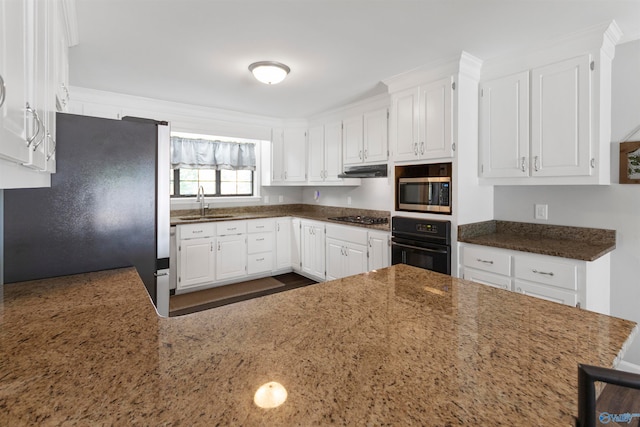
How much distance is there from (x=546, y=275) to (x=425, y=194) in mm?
1142

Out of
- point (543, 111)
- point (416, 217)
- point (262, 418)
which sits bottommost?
point (262, 418)

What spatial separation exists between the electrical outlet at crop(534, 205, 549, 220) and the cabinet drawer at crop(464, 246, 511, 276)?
2.12ft

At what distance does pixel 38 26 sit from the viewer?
0.96m

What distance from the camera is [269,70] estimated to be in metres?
2.77

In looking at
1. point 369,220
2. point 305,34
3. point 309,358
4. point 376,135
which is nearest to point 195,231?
point 369,220

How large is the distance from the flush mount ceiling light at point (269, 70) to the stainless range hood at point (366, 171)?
1420mm

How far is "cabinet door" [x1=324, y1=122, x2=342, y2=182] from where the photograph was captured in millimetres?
4312

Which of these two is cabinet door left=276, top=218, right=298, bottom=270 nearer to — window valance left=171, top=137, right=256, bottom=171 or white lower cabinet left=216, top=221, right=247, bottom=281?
white lower cabinet left=216, top=221, right=247, bottom=281

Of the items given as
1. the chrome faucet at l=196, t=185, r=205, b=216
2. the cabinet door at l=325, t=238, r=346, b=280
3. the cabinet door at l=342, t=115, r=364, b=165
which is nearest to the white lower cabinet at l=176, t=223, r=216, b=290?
the chrome faucet at l=196, t=185, r=205, b=216

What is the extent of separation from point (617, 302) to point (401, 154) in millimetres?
2044

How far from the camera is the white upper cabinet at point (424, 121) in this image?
276 centimetres

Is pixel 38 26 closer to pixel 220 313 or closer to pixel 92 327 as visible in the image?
pixel 92 327

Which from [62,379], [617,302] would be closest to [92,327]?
[62,379]

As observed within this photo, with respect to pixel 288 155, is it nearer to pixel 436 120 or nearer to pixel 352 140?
pixel 352 140
